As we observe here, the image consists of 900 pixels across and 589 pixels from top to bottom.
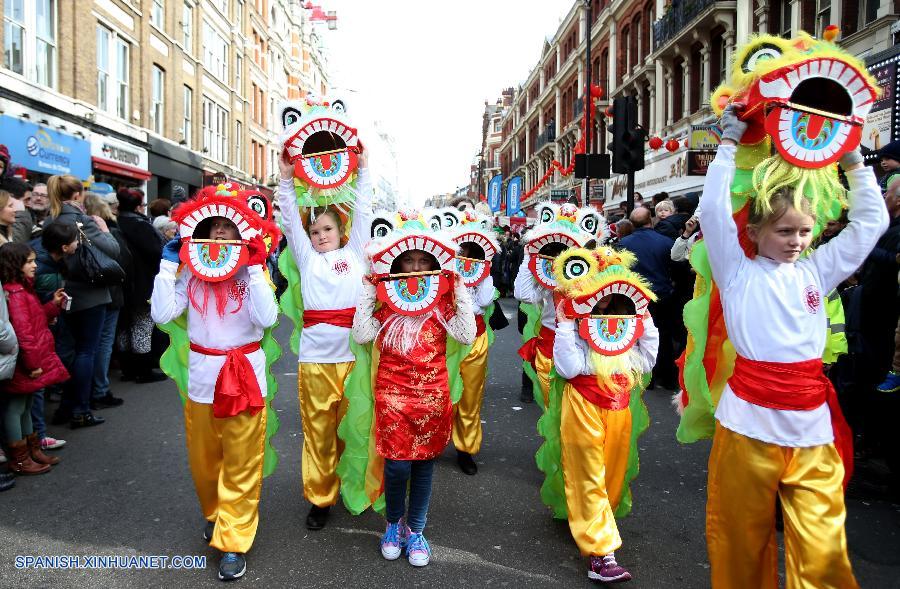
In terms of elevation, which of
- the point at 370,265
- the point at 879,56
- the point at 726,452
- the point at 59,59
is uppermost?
the point at 59,59

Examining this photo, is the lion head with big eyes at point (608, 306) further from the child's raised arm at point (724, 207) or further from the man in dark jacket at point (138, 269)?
the man in dark jacket at point (138, 269)

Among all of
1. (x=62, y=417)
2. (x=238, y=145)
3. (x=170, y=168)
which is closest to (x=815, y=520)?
(x=62, y=417)

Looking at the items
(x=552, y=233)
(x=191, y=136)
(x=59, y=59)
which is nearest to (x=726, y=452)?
(x=552, y=233)

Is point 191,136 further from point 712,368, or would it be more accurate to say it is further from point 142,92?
point 712,368

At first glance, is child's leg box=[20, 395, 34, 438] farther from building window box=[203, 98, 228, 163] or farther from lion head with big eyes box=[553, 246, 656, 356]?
building window box=[203, 98, 228, 163]

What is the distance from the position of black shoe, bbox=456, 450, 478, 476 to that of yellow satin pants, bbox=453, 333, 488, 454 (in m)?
0.04

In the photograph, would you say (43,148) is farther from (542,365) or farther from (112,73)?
(542,365)

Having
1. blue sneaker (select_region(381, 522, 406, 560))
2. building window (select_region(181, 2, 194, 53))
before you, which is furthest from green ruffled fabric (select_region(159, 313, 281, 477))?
building window (select_region(181, 2, 194, 53))

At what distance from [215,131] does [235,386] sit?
2569 cm

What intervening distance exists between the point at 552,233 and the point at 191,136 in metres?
22.0

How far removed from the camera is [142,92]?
19.1 meters

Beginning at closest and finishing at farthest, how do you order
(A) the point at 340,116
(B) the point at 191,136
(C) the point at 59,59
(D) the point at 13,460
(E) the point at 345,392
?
(E) the point at 345,392 < (A) the point at 340,116 < (D) the point at 13,460 < (C) the point at 59,59 < (B) the point at 191,136

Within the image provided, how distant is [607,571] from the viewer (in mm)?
3084

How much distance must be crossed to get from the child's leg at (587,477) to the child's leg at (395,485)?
82 cm
